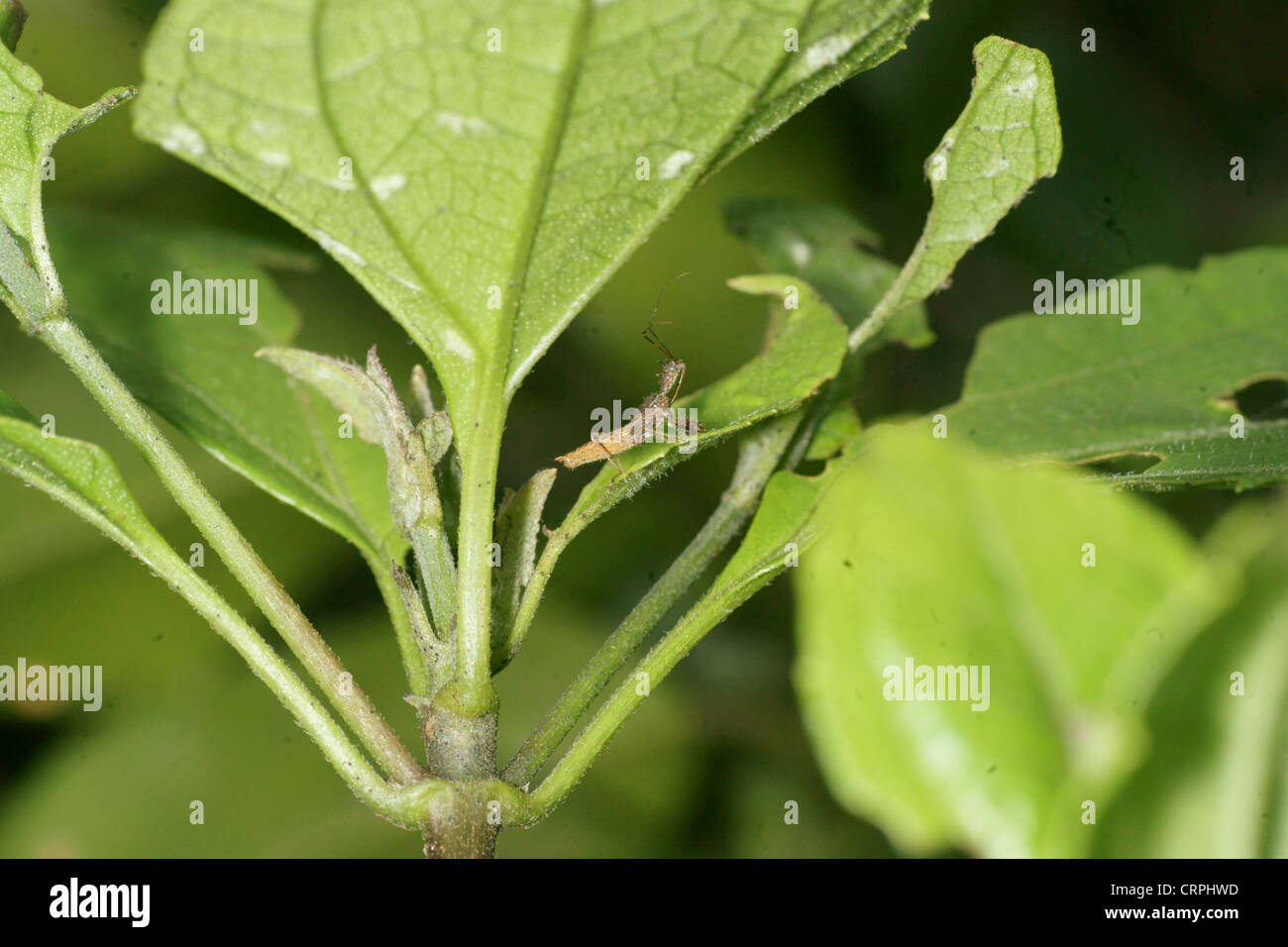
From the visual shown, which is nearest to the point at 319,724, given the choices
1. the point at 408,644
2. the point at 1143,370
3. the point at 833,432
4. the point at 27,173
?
the point at 408,644

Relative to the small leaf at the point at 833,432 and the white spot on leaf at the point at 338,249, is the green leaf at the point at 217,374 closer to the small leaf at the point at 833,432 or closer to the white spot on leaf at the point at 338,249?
the white spot on leaf at the point at 338,249

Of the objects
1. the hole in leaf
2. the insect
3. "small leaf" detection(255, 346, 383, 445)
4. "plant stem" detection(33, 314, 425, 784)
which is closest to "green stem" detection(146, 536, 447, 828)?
"plant stem" detection(33, 314, 425, 784)

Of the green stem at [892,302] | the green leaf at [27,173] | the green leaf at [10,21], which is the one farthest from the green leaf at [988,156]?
the green leaf at [10,21]

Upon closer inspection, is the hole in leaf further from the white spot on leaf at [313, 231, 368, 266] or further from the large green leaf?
the white spot on leaf at [313, 231, 368, 266]

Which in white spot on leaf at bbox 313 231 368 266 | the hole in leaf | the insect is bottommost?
the insect

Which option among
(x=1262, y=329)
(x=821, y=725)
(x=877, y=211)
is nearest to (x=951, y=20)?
(x=877, y=211)

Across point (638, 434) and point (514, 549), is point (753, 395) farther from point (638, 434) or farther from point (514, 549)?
point (514, 549)

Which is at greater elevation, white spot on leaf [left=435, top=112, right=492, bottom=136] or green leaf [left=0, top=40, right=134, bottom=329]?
green leaf [left=0, top=40, right=134, bottom=329]
